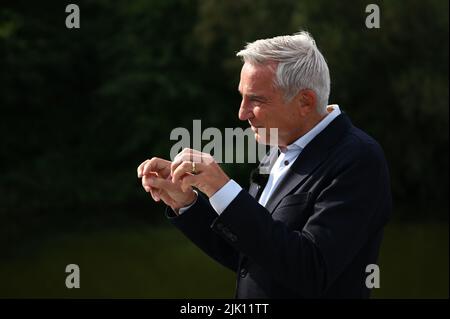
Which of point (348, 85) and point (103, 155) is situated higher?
point (348, 85)

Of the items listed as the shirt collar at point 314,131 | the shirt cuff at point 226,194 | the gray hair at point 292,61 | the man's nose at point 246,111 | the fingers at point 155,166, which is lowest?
the shirt cuff at point 226,194

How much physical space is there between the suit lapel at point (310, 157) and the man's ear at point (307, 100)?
0.26 ft

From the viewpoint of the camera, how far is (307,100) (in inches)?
70.4

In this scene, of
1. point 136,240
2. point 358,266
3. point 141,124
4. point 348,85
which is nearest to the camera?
point 358,266

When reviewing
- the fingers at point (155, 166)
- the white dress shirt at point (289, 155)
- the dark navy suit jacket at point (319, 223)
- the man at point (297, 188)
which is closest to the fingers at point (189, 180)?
the man at point (297, 188)

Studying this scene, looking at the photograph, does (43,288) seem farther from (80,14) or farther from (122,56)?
(80,14)

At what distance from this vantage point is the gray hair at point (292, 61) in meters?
1.73

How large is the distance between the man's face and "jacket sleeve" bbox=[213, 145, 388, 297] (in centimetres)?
21

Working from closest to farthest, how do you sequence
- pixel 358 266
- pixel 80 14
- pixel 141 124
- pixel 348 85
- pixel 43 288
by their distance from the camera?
1. pixel 358 266
2. pixel 43 288
3. pixel 348 85
4. pixel 141 124
5. pixel 80 14

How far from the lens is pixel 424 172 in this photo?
12344 millimetres

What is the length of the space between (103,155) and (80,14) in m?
3.48

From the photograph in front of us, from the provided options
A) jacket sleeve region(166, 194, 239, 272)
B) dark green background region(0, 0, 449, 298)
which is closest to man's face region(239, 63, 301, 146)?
jacket sleeve region(166, 194, 239, 272)

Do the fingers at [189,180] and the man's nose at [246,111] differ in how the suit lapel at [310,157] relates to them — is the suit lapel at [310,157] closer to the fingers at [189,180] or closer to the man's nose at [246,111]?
the man's nose at [246,111]
